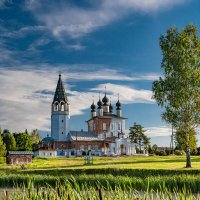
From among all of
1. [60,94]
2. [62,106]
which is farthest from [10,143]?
[62,106]

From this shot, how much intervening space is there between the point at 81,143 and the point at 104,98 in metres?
15.9

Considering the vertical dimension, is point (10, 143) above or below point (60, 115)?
below

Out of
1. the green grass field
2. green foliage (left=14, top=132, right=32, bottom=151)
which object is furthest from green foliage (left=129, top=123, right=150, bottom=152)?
the green grass field

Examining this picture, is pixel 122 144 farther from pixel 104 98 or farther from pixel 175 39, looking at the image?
pixel 175 39

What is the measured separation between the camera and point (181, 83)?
136 feet

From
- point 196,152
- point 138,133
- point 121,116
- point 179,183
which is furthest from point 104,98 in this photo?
point 179,183

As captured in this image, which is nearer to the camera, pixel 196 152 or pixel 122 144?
pixel 196 152

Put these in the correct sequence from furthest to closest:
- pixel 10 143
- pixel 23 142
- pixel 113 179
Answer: pixel 23 142, pixel 10 143, pixel 113 179

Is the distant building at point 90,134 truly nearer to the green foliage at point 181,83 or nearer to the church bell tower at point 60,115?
the church bell tower at point 60,115

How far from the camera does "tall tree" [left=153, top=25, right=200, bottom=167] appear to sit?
41.2 metres

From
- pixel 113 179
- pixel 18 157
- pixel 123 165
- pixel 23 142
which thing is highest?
pixel 23 142

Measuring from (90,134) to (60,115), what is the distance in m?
9.16

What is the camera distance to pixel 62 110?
106 m

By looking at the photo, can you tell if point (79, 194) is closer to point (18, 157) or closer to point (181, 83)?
point (181, 83)
